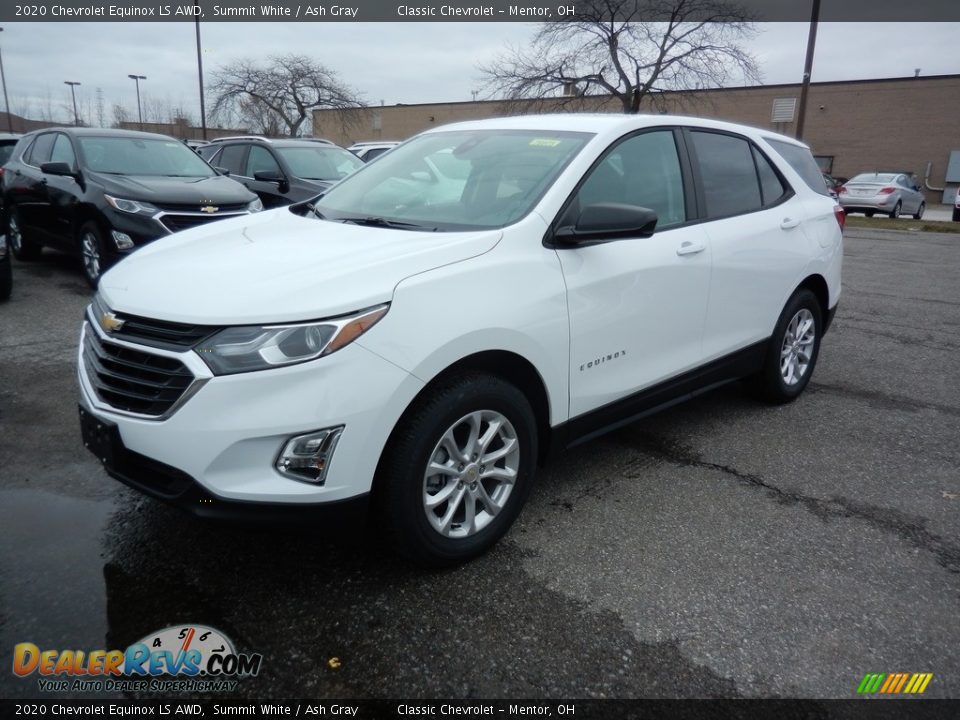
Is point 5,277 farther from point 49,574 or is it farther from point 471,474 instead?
point 471,474

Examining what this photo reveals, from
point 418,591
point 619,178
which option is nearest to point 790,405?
point 619,178

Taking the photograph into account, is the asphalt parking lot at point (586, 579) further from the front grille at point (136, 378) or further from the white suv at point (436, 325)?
the front grille at point (136, 378)

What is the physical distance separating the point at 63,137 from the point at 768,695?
30.2 ft

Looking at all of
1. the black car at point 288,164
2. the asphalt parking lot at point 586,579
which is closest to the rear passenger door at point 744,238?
the asphalt parking lot at point 586,579

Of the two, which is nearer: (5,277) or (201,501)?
(201,501)

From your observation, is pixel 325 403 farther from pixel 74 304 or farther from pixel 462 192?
pixel 74 304

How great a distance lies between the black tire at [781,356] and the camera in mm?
4594

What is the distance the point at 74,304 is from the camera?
23.6 ft

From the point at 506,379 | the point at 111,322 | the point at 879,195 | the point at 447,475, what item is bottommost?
the point at 879,195

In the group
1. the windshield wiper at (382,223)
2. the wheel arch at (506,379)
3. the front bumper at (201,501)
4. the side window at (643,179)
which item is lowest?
the front bumper at (201,501)

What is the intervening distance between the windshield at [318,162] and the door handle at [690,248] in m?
7.13

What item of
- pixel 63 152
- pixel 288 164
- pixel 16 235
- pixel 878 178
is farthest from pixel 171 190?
pixel 878 178

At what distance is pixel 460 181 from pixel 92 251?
5755mm

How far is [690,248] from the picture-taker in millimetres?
3703
